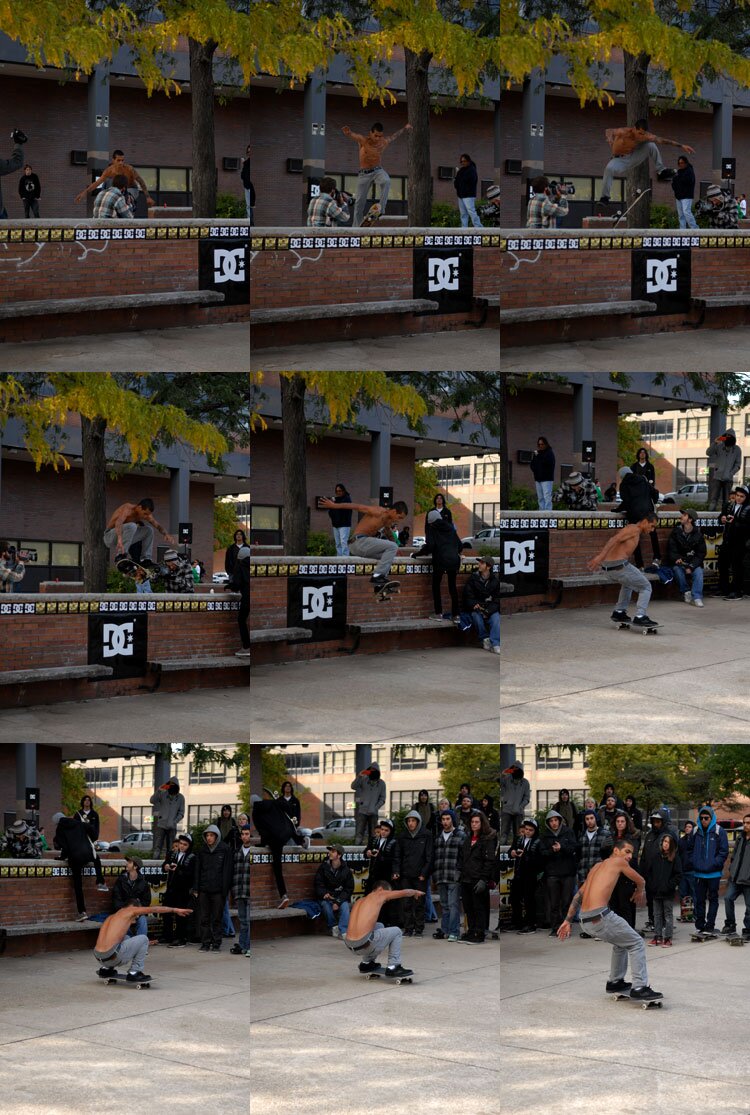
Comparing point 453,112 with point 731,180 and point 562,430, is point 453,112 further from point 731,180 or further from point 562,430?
point 562,430

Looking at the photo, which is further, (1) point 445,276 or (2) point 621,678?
(1) point 445,276

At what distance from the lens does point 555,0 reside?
1592 cm

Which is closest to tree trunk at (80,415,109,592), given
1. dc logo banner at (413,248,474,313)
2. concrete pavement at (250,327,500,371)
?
concrete pavement at (250,327,500,371)

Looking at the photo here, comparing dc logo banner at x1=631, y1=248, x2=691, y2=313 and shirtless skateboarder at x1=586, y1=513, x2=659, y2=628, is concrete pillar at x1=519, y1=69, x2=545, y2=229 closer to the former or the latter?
dc logo banner at x1=631, y1=248, x2=691, y2=313

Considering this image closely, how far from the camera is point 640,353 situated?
50.8 feet

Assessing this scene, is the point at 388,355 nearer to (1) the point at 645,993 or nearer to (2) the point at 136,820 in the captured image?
(1) the point at 645,993

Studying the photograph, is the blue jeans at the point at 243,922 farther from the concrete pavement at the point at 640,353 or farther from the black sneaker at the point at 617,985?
the concrete pavement at the point at 640,353

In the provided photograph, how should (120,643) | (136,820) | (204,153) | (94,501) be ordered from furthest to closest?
(136,820)
(94,501)
(204,153)
(120,643)

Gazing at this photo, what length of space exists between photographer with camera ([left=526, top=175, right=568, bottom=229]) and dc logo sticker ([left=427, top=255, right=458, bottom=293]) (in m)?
1.65

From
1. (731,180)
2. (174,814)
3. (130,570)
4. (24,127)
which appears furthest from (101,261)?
(731,180)

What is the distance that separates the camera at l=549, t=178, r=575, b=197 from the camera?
1639 centimetres

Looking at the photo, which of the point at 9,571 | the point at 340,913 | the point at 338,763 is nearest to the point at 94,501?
the point at 9,571

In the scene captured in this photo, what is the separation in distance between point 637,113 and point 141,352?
22.0 feet

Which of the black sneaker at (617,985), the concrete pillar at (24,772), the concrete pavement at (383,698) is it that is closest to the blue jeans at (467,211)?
the concrete pavement at (383,698)
